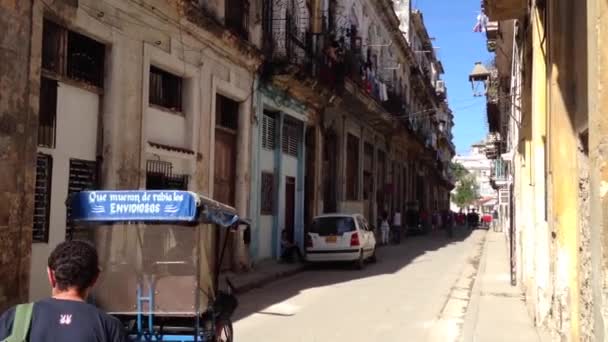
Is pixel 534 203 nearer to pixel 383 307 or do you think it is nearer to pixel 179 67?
pixel 383 307

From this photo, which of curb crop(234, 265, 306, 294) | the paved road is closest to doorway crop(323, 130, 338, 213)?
the paved road

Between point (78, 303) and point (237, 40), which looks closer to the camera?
point (78, 303)

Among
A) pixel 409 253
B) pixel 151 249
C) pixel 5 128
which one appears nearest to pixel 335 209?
pixel 409 253

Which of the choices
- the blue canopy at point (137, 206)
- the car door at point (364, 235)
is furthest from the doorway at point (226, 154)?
the blue canopy at point (137, 206)

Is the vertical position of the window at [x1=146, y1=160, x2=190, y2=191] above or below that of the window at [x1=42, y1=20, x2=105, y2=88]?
below

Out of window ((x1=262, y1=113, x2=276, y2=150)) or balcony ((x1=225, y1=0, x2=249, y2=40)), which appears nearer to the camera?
balcony ((x1=225, y1=0, x2=249, y2=40))

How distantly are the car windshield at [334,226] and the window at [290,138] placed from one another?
9.14 feet

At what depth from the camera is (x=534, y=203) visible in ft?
Answer: 36.2

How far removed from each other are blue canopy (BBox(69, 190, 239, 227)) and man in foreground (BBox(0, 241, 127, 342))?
4.18 m

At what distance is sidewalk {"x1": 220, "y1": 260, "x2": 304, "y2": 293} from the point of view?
15.7 meters

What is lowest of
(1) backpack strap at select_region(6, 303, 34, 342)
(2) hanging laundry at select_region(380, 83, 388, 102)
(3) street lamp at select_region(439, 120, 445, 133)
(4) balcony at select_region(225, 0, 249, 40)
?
(1) backpack strap at select_region(6, 303, 34, 342)

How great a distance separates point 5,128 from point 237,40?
8729 millimetres

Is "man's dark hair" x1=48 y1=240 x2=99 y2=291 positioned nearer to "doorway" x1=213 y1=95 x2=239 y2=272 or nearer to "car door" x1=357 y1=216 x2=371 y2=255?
"doorway" x1=213 y1=95 x2=239 y2=272

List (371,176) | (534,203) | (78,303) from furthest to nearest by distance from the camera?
(371,176) < (534,203) < (78,303)
